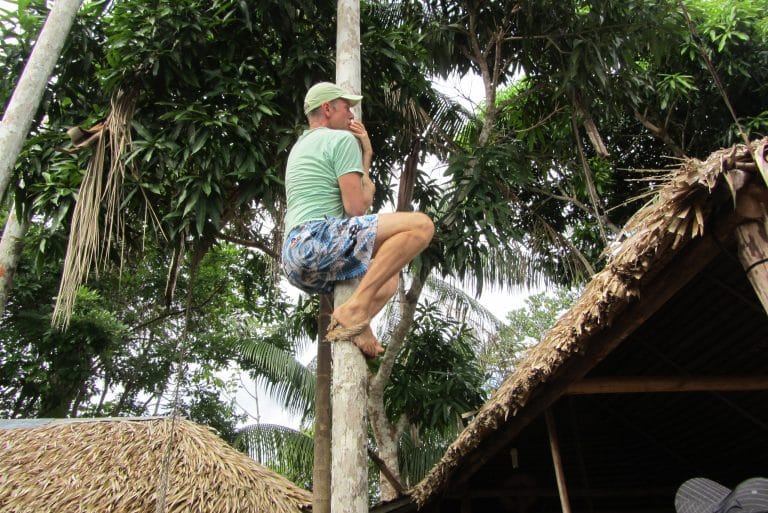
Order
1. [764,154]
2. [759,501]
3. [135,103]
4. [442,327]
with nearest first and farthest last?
[759,501] < [764,154] < [135,103] < [442,327]

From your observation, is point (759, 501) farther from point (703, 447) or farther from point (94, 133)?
point (94, 133)

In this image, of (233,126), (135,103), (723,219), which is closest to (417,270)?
(233,126)

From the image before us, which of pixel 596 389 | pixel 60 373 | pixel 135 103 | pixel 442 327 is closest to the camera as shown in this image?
pixel 596 389

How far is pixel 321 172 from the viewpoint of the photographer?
8.71 feet

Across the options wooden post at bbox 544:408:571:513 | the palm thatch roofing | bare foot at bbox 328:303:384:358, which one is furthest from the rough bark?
bare foot at bbox 328:303:384:358

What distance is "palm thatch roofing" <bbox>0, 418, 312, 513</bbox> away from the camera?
4.31 meters

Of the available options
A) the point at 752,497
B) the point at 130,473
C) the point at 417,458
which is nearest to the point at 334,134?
the point at 752,497

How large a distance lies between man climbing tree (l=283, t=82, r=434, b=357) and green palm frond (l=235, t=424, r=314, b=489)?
6204 millimetres

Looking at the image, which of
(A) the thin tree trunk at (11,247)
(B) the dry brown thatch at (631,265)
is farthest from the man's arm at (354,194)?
(A) the thin tree trunk at (11,247)

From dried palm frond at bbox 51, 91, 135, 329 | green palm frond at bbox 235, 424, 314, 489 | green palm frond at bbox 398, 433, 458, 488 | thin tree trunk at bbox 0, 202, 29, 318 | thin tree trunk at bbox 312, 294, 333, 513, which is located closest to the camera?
dried palm frond at bbox 51, 91, 135, 329

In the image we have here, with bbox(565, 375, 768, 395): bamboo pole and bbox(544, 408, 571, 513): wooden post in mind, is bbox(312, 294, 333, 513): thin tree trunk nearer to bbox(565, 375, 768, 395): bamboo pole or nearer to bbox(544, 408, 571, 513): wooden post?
bbox(544, 408, 571, 513): wooden post

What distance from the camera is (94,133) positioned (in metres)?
4.36

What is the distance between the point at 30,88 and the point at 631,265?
3.33 metres

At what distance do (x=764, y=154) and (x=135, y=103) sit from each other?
3944 millimetres
